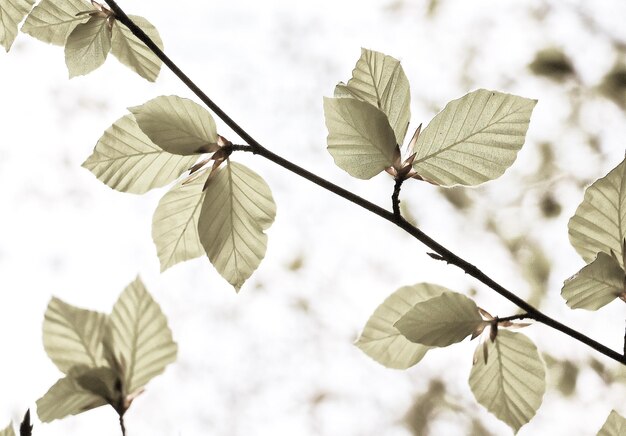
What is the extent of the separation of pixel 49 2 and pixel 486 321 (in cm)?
27

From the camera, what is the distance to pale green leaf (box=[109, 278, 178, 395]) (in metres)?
0.23

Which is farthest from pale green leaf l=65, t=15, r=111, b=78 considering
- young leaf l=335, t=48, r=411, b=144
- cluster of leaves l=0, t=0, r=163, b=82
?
young leaf l=335, t=48, r=411, b=144

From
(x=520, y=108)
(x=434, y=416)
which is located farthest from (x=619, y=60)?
(x=520, y=108)

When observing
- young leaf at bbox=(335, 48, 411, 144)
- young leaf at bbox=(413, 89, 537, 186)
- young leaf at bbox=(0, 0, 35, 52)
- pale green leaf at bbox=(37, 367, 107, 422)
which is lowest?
pale green leaf at bbox=(37, 367, 107, 422)

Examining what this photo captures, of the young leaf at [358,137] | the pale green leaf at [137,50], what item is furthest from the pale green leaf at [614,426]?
the pale green leaf at [137,50]

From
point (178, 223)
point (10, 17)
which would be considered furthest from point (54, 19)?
point (178, 223)

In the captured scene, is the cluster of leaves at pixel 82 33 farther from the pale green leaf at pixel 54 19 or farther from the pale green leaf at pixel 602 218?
the pale green leaf at pixel 602 218

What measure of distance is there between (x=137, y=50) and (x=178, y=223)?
9cm

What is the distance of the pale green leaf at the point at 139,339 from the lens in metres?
0.23

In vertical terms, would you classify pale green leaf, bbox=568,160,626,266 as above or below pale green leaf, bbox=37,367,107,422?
above

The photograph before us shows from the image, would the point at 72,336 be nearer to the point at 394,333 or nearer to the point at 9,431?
the point at 9,431

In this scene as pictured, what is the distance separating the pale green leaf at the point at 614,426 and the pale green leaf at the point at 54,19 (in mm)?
312

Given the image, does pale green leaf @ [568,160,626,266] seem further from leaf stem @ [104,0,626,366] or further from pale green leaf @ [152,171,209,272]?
pale green leaf @ [152,171,209,272]

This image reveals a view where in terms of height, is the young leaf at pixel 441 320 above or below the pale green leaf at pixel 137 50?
below
